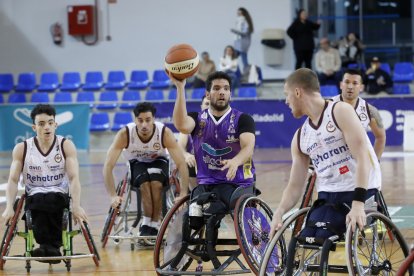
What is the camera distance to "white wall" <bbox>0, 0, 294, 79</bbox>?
22047mm

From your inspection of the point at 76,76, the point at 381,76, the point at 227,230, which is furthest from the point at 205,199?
the point at 76,76

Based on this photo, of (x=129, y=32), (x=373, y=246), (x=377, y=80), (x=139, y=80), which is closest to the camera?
(x=373, y=246)

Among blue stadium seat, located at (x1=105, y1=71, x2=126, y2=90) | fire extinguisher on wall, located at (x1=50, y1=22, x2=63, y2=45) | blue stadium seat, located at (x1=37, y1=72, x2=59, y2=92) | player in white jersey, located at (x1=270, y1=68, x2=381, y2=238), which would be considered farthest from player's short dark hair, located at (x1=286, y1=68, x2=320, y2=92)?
fire extinguisher on wall, located at (x1=50, y1=22, x2=63, y2=45)

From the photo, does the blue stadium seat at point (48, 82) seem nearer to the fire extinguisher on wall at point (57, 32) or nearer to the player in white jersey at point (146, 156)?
the fire extinguisher on wall at point (57, 32)

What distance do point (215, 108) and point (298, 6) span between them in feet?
51.9

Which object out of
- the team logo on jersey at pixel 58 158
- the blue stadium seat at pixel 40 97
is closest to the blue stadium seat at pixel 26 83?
the blue stadium seat at pixel 40 97

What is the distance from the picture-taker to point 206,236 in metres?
6.40

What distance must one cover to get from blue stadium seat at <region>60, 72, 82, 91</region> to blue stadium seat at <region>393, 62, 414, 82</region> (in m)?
6.87

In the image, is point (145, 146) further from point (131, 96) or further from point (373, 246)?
point (131, 96)

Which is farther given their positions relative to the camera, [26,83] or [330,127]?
[26,83]

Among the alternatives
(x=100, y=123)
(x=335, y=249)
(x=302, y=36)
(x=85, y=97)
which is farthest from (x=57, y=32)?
(x=335, y=249)

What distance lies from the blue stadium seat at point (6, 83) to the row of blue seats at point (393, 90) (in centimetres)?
711

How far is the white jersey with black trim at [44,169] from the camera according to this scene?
7.52 m

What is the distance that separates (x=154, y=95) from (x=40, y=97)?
2554mm
